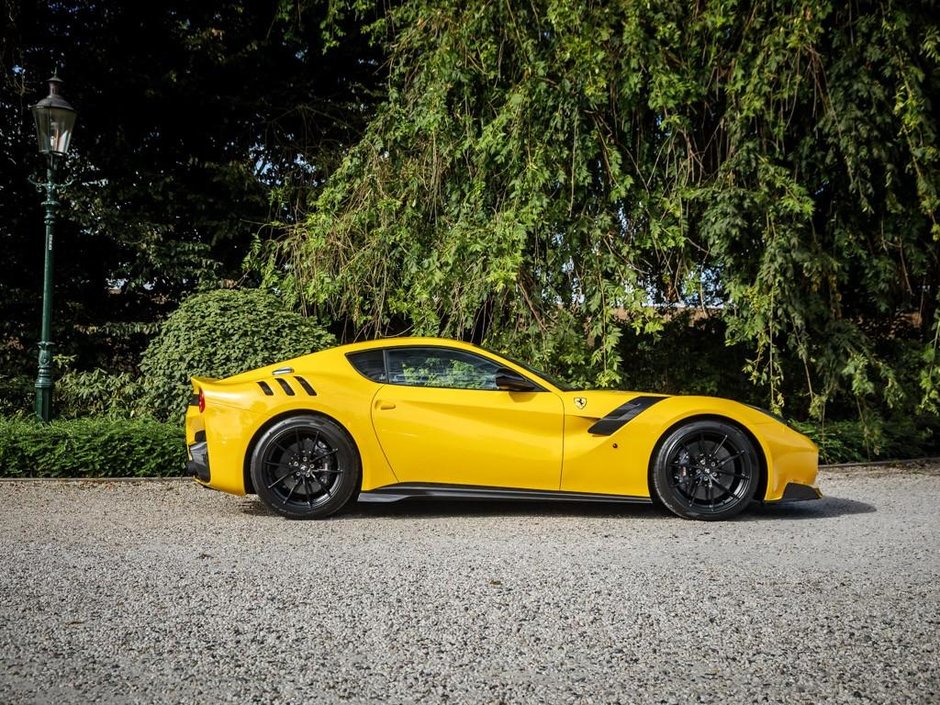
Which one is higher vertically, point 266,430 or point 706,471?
point 266,430

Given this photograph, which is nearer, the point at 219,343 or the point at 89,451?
the point at 89,451

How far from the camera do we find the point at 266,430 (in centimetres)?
591

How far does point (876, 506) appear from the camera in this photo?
6617 millimetres

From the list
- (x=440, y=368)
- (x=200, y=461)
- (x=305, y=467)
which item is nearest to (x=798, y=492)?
(x=440, y=368)

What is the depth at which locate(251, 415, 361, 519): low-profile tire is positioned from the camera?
5.85 metres

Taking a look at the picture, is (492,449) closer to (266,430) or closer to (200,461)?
(266,430)

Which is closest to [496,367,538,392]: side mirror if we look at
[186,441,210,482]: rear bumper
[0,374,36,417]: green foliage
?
[186,441,210,482]: rear bumper

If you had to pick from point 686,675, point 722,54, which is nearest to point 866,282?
point 722,54

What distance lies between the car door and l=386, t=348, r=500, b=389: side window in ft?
0.49

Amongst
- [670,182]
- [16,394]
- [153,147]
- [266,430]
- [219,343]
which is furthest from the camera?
[153,147]

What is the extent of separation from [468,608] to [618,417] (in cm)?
252

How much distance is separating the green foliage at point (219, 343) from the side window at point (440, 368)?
390cm

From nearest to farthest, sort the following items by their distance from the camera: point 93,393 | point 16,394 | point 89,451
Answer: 1. point 89,451
2. point 93,393
3. point 16,394

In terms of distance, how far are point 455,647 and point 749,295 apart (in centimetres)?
618
